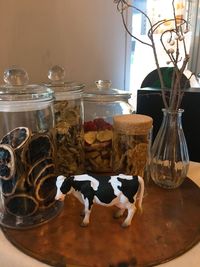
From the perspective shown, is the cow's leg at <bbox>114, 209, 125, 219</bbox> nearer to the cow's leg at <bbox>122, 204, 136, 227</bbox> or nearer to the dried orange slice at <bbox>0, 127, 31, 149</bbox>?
the cow's leg at <bbox>122, 204, 136, 227</bbox>

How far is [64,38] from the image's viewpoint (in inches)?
34.7

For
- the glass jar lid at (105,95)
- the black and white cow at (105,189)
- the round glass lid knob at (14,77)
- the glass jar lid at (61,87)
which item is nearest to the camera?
the black and white cow at (105,189)

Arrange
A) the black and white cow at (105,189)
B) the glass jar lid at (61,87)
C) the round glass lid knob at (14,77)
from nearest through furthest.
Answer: the black and white cow at (105,189)
the round glass lid knob at (14,77)
the glass jar lid at (61,87)

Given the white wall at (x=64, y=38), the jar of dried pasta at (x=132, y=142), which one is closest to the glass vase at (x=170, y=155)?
the jar of dried pasta at (x=132, y=142)

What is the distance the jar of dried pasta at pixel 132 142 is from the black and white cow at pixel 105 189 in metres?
0.16

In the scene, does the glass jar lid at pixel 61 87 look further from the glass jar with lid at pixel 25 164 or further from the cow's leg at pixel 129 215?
the cow's leg at pixel 129 215

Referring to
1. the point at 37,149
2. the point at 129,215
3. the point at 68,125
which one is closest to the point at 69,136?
the point at 68,125

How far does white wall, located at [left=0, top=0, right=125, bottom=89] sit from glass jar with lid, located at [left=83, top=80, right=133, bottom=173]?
0.54ft

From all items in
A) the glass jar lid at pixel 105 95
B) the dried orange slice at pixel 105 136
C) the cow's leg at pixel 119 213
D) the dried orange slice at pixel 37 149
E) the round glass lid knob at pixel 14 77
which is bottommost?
the cow's leg at pixel 119 213

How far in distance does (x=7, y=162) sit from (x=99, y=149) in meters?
0.29

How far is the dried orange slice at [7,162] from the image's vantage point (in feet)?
1.70

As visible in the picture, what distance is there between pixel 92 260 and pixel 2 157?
254 millimetres

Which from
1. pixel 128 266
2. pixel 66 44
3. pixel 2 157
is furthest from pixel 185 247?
pixel 66 44

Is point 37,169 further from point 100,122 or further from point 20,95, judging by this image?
point 100,122
